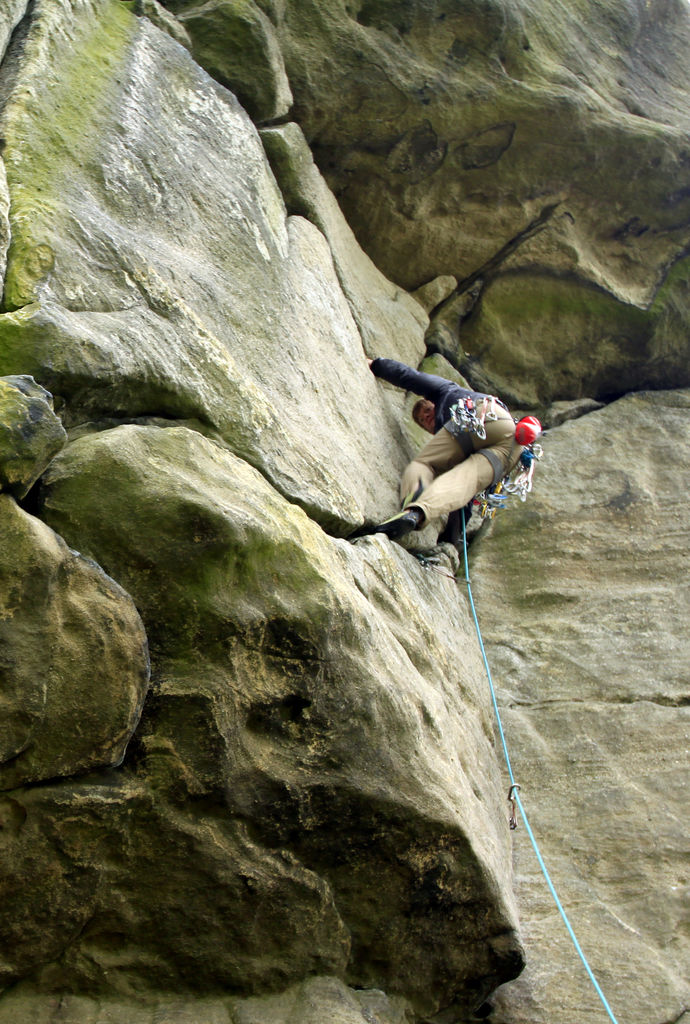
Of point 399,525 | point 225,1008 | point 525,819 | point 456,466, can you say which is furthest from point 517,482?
point 225,1008

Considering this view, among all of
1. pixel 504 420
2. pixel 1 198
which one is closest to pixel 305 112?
pixel 504 420

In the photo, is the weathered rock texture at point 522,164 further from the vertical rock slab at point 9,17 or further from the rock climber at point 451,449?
the vertical rock slab at point 9,17

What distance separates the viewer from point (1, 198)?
423 centimetres

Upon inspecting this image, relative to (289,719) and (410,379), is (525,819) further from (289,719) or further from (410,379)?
(410,379)

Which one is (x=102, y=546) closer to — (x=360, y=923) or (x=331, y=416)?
(x=360, y=923)

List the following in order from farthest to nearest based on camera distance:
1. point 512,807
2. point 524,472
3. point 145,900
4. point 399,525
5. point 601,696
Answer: point 524,472 < point 601,696 < point 399,525 < point 512,807 < point 145,900

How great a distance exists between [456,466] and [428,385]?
746 mm

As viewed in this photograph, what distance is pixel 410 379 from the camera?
24.1 feet

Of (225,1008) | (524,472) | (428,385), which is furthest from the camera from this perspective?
(428,385)

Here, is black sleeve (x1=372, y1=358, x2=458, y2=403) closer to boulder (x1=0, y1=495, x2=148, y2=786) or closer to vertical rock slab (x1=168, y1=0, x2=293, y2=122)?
vertical rock slab (x1=168, y1=0, x2=293, y2=122)

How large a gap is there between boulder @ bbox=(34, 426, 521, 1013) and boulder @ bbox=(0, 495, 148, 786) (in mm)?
205

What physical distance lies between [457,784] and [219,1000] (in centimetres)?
133

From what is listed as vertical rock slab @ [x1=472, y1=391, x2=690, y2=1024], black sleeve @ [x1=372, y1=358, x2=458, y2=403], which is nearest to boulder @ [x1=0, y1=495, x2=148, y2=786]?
vertical rock slab @ [x1=472, y1=391, x2=690, y2=1024]

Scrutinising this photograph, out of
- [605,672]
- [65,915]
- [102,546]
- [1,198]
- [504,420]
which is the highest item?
[1,198]
